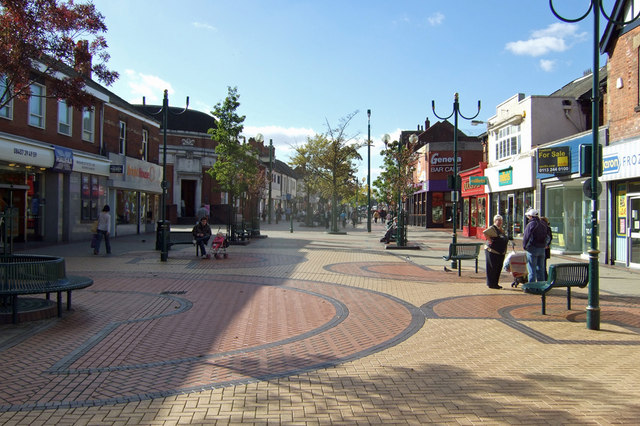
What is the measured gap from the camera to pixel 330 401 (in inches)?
177

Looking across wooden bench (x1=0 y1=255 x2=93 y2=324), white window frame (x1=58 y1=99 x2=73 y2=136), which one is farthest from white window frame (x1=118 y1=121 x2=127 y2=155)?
wooden bench (x1=0 y1=255 x2=93 y2=324)

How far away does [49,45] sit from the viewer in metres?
9.04

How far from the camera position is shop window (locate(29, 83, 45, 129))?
741 inches

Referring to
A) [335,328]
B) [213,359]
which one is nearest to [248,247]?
[335,328]

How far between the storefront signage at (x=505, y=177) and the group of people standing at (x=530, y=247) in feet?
45.3

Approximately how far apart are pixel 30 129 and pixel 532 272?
57.1 ft

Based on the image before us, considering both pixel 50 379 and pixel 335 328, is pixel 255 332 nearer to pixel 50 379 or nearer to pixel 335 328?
pixel 335 328

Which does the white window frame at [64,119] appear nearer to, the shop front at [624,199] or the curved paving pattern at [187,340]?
the curved paving pattern at [187,340]

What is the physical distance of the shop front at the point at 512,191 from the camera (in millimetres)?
22817

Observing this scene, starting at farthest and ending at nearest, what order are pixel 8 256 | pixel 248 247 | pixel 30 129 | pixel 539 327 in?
pixel 248 247, pixel 30 129, pixel 8 256, pixel 539 327

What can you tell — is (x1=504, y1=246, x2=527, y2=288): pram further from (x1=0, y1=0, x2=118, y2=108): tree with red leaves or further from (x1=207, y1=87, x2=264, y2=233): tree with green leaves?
(x1=207, y1=87, x2=264, y2=233): tree with green leaves

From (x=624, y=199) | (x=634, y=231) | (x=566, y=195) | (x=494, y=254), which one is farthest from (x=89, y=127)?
(x=634, y=231)

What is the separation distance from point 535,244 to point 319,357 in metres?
6.49

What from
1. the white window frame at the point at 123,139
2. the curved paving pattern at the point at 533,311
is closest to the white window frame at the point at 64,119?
the white window frame at the point at 123,139
